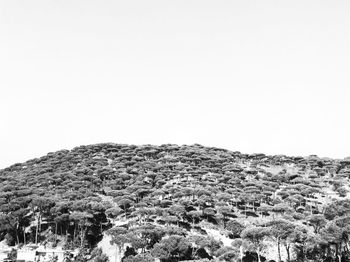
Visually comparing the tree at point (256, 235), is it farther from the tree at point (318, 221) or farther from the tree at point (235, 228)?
the tree at point (318, 221)

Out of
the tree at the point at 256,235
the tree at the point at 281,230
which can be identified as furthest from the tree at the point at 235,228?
the tree at the point at 281,230

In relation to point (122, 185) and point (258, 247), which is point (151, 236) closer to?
point (258, 247)

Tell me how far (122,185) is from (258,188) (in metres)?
29.7

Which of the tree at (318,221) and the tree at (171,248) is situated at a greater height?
the tree at (318,221)

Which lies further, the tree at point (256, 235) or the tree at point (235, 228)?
the tree at point (235, 228)

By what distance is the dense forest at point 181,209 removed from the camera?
148ft

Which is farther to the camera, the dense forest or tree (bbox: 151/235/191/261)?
the dense forest

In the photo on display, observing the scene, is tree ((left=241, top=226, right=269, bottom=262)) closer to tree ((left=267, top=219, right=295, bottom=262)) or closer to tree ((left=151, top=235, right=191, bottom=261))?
tree ((left=267, top=219, right=295, bottom=262))

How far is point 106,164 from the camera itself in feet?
287

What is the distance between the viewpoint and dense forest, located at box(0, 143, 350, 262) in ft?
148

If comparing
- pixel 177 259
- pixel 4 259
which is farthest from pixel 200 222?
pixel 4 259

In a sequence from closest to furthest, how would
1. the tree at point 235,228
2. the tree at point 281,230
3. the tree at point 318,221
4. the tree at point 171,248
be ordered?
1. the tree at point 171,248
2. the tree at point 281,230
3. the tree at point 318,221
4. the tree at point 235,228

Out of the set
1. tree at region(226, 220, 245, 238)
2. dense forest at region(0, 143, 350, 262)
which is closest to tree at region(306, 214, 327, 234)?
dense forest at region(0, 143, 350, 262)

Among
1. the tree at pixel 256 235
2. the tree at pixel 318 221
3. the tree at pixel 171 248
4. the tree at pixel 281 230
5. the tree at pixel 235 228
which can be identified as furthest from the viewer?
the tree at pixel 235 228
